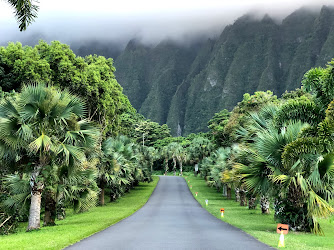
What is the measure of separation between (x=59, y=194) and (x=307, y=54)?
143 m

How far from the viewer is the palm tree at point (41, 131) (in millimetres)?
14594

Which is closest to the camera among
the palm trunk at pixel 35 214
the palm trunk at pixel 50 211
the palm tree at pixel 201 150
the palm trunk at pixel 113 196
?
the palm trunk at pixel 35 214

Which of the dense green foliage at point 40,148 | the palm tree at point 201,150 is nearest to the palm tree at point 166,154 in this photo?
the palm tree at point 201,150

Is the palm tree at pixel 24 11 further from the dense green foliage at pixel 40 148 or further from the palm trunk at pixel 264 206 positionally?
the palm trunk at pixel 264 206

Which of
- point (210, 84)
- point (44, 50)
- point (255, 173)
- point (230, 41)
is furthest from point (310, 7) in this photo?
point (255, 173)

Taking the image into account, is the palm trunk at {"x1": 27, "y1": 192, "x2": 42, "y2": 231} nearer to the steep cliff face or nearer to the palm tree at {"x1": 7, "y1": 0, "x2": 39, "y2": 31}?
the palm tree at {"x1": 7, "y1": 0, "x2": 39, "y2": 31}

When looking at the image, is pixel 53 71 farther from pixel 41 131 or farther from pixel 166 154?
pixel 166 154

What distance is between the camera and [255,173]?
610 inches

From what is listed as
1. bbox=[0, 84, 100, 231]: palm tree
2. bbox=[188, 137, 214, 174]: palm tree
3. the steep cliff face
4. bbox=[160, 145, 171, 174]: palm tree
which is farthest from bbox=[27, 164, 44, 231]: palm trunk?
the steep cliff face

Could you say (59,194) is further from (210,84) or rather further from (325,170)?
(210,84)

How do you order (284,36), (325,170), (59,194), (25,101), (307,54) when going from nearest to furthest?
(325,170) → (25,101) → (59,194) → (307,54) → (284,36)

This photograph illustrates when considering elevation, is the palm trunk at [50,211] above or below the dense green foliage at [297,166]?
below

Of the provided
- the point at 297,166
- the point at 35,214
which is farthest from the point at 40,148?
the point at 297,166

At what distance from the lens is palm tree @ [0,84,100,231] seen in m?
14.6
